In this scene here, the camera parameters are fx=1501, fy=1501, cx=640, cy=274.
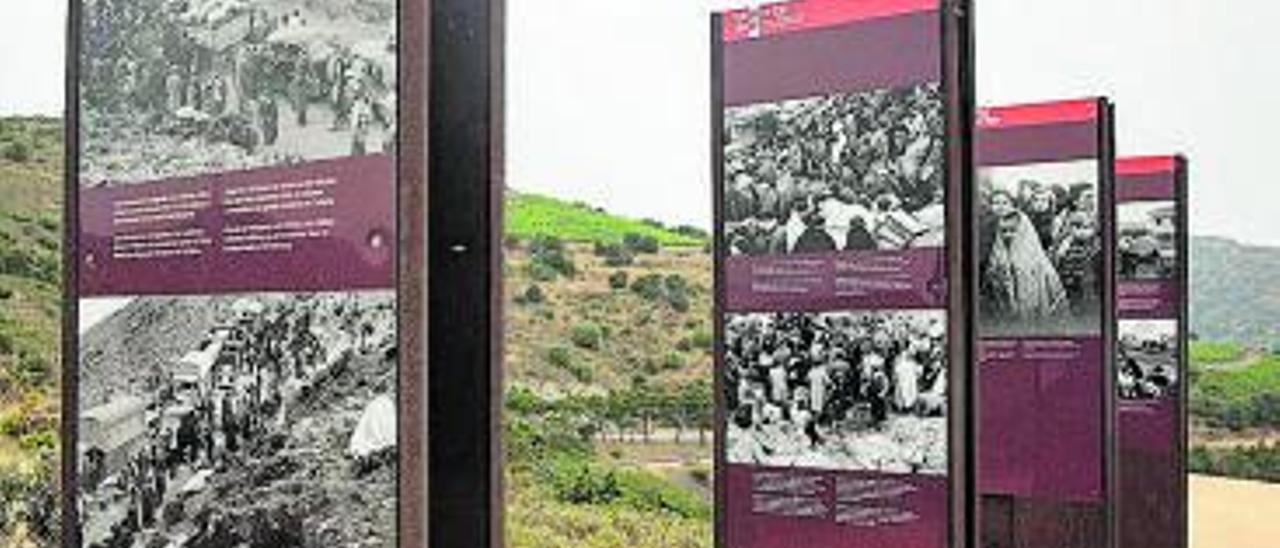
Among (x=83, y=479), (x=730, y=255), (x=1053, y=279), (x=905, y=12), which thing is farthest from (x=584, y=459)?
(x=83, y=479)

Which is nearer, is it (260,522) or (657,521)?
(260,522)

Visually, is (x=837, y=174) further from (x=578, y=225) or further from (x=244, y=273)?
(x=578, y=225)

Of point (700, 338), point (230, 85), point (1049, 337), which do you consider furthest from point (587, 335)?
point (230, 85)

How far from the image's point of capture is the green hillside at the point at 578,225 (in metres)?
6.77

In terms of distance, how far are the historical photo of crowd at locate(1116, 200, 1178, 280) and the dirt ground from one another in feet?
4.36

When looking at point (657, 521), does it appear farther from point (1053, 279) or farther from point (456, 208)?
point (456, 208)

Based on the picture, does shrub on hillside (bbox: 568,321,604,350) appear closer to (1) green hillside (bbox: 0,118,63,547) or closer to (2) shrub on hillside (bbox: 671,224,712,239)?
(2) shrub on hillside (bbox: 671,224,712,239)

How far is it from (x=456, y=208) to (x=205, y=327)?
1.37ft

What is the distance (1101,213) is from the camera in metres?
4.31

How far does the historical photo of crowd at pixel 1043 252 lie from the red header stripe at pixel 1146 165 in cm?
111

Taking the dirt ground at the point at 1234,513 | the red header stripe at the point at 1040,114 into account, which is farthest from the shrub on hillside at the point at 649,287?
the red header stripe at the point at 1040,114

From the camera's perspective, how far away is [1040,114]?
14.3 ft

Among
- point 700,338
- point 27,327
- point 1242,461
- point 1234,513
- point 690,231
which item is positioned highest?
point 690,231

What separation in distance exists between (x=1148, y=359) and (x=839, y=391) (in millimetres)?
2572
